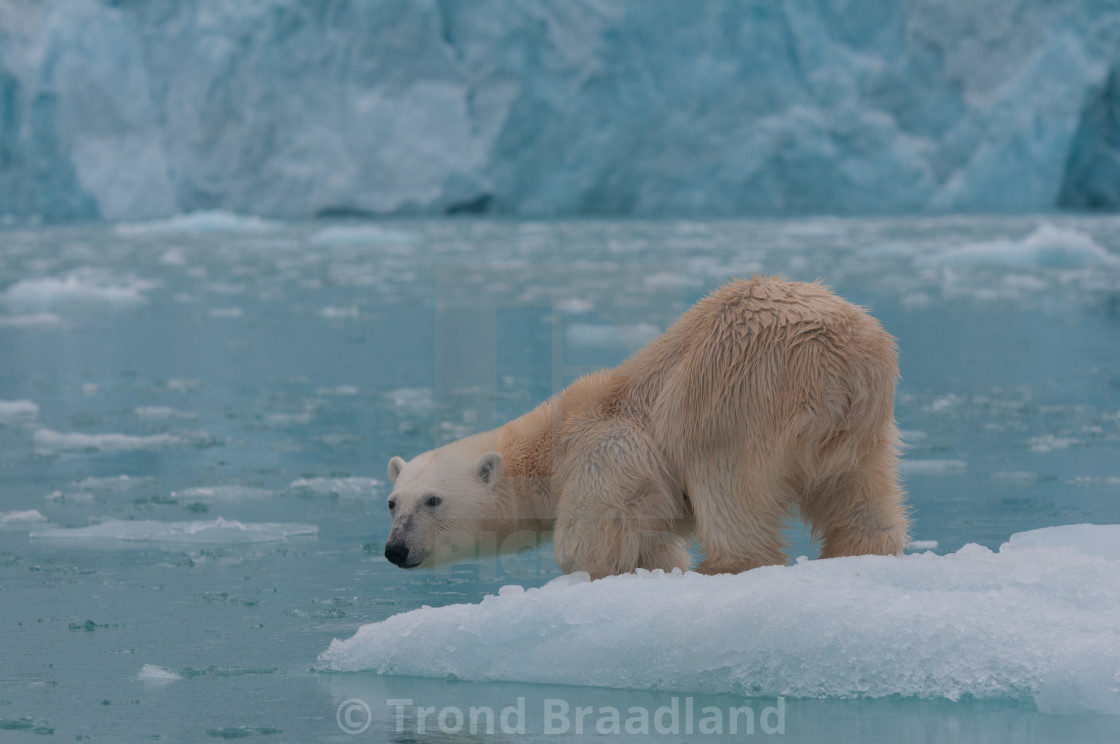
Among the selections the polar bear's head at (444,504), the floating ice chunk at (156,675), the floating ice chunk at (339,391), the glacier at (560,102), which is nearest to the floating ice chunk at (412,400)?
the floating ice chunk at (339,391)

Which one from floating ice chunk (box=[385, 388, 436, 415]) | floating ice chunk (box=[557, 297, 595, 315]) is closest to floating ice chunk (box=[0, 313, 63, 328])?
floating ice chunk (box=[557, 297, 595, 315])

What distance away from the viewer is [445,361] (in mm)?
7934

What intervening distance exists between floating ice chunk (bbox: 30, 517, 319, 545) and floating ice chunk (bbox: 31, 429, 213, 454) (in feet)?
4.58

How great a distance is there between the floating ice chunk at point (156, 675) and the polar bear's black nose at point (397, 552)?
56cm

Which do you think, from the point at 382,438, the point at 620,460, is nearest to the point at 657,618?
the point at 620,460

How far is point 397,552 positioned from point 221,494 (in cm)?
174

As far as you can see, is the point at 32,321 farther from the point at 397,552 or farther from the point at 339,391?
the point at 397,552

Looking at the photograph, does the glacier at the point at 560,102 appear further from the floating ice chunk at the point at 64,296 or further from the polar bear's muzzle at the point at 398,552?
the polar bear's muzzle at the point at 398,552

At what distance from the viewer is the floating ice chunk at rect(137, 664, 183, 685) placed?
2.60 metres

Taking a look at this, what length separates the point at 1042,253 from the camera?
14.3 metres

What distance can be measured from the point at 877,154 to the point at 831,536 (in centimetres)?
2178

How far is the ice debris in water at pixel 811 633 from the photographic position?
235cm

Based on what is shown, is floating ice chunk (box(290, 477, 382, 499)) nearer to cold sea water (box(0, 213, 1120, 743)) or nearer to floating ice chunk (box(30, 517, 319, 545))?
cold sea water (box(0, 213, 1120, 743))

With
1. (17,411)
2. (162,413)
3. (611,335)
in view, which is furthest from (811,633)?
(611,335)
